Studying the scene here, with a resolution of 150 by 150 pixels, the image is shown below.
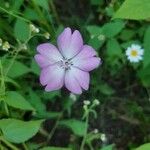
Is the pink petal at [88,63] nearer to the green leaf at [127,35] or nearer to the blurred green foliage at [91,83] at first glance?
the blurred green foliage at [91,83]

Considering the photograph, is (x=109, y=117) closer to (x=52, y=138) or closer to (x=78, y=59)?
(x=52, y=138)

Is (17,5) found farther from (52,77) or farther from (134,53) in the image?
(134,53)

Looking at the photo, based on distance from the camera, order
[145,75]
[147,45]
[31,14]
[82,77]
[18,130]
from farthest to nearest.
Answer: [145,75] → [31,14] → [147,45] → [82,77] → [18,130]

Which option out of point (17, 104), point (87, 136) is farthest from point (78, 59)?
point (87, 136)

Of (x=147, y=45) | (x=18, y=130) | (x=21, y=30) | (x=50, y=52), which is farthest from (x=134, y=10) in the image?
(x=18, y=130)

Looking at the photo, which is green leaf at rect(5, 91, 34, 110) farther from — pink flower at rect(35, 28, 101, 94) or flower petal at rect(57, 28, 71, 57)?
flower petal at rect(57, 28, 71, 57)

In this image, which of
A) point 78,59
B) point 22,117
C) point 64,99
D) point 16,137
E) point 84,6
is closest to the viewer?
point 16,137
